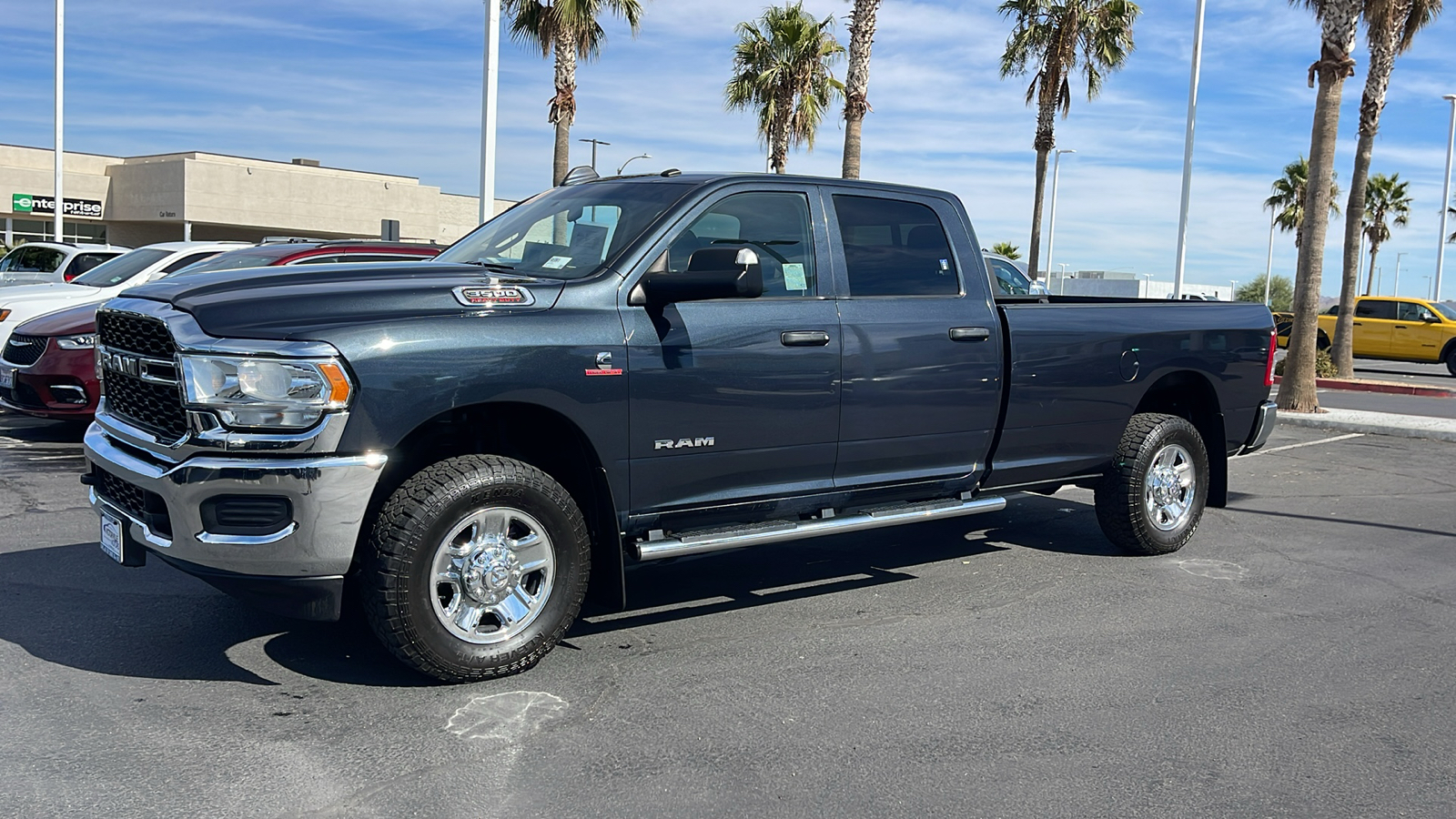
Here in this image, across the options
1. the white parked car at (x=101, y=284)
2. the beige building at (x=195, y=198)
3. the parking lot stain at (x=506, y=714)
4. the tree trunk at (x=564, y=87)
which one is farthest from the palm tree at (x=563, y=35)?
the beige building at (x=195, y=198)

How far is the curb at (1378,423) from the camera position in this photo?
14.1 m

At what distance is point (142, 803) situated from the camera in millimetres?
3537

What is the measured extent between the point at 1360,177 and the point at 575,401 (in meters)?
21.4

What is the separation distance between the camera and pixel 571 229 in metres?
5.60

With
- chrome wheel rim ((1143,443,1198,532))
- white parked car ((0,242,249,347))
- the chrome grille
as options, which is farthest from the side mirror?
white parked car ((0,242,249,347))

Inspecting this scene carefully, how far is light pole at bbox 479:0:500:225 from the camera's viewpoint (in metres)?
15.8

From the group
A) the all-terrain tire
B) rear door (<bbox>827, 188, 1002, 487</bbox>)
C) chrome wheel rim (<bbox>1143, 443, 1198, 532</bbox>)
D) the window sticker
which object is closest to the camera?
the all-terrain tire

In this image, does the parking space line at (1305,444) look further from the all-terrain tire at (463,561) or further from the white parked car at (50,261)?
the white parked car at (50,261)

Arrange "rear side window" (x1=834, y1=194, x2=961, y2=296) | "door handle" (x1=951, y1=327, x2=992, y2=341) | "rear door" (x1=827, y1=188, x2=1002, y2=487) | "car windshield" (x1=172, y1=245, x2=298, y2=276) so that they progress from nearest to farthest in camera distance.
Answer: "rear door" (x1=827, y1=188, x2=1002, y2=487) < "rear side window" (x1=834, y1=194, x2=961, y2=296) < "door handle" (x1=951, y1=327, x2=992, y2=341) < "car windshield" (x1=172, y1=245, x2=298, y2=276)

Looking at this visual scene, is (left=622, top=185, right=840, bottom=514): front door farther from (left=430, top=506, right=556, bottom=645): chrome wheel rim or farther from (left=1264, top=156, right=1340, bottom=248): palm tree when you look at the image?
(left=1264, top=156, right=1340, bottom=248): palm tree

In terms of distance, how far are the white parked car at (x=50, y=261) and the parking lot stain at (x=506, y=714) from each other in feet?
41.0

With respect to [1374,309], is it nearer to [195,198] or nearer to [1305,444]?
[1305,444]

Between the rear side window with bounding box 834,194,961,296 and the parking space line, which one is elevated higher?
the rear side window with bounding box 834,194,961,296

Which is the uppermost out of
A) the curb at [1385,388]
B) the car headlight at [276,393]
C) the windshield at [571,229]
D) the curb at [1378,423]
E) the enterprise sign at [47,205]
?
the enterprise sign at [47,205]
